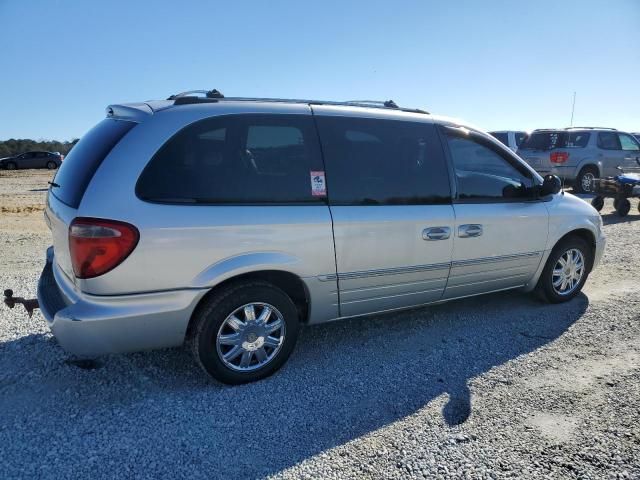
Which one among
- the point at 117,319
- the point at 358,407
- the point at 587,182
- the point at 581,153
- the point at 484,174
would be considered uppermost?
the point at 581,153

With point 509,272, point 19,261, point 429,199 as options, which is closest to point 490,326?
point 509,272

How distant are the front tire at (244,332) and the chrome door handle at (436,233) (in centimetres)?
116

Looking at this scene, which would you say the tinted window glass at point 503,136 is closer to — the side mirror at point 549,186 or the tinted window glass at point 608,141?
the tinted window glass at point 608,141

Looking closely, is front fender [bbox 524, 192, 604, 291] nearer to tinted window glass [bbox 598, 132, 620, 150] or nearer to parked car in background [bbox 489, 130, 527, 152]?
tinted window glass [bbox 598, 132, 620, 150]

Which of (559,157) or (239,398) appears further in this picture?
(559,157)

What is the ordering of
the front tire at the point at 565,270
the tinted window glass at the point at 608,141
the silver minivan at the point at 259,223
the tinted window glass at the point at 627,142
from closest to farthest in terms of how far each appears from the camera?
the silver minivan at the point at 259,223, the front tire at the point at 565,270, the tinted window glass at the point at 608,141, the tinted window glass at the point at 627,142

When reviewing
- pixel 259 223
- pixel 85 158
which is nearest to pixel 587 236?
pixel 259 223

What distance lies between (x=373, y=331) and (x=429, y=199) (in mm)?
1254

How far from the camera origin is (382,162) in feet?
11.3

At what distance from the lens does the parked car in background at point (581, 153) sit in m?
13.0

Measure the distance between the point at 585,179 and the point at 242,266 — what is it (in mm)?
13232

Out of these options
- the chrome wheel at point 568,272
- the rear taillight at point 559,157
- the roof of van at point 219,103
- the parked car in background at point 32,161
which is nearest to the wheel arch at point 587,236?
the chrome wheel at point 568,272

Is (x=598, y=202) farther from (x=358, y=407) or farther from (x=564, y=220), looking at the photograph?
(x=358, y=407)

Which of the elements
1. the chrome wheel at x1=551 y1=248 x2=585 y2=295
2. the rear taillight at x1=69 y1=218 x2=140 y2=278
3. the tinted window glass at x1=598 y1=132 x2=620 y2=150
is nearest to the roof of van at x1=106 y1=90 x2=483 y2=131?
the rear taillight at x1=69 y1=218 x2=140 y2=278
